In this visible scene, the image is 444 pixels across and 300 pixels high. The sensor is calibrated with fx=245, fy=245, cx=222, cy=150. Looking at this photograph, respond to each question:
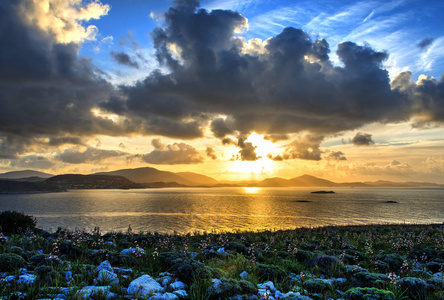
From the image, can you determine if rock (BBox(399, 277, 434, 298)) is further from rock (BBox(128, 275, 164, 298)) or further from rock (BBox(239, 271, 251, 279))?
rock (BBox(128, 275, 164, 298))

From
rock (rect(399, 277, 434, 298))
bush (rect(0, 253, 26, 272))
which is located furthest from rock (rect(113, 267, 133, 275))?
rock (rect(399, 277, 434, 298))

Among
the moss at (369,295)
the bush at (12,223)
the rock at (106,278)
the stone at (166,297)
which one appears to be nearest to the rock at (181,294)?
the stone at (166,297)

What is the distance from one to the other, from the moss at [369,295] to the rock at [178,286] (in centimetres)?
432

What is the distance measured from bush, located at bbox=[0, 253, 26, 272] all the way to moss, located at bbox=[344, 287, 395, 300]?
9818 millimetres

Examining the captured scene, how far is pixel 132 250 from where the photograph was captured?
1015cm

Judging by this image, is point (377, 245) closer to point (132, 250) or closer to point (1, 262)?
point (132, 250)

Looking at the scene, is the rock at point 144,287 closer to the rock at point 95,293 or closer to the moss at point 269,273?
the rock at point 95,293

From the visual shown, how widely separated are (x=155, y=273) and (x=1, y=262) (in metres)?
4.78

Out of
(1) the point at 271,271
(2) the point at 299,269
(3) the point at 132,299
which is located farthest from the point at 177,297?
(2) the point at 299,269

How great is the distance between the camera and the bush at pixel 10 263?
25.4 feet

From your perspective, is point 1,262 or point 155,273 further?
point 155,273

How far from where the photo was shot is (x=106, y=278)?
23.5 ft

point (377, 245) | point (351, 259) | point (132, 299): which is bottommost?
point (377, 245)

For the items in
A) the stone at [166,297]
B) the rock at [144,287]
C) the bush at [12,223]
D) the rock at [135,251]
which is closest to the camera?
the stone at [166,297]
